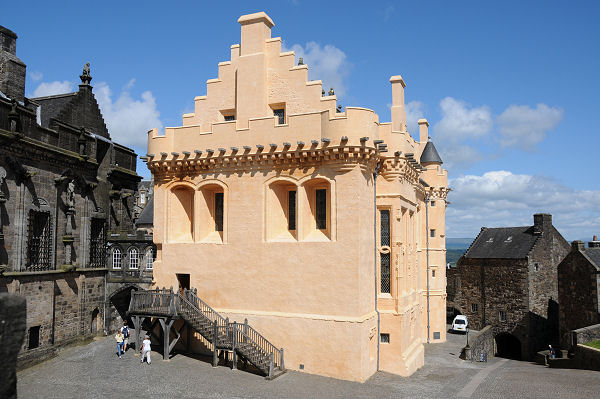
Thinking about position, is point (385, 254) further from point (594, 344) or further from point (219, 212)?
point (594, 344)

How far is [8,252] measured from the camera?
2286cm

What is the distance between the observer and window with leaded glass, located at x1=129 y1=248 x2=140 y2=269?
3075cm

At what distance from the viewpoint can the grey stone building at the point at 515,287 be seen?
42.7m

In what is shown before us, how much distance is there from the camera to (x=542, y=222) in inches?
1802

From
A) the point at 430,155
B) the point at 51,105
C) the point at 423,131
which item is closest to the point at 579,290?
the point at 430,155

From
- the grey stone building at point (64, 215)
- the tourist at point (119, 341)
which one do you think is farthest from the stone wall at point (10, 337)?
the grey stone building at point (64, 215)

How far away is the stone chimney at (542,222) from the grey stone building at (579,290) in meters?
8.16

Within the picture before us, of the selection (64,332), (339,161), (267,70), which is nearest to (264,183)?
(339,161)

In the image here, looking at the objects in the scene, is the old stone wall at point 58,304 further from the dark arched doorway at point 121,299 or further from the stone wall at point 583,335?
the stone wall at point 583,335

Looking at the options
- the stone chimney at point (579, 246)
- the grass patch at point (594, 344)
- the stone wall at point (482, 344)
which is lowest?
the stone wall at point (482, 344)

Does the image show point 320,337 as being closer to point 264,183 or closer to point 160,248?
point 264,183

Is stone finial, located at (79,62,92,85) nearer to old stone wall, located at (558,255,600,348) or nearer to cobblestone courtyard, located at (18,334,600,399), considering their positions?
cobblestone courtyard, located at (18,334,600,399)

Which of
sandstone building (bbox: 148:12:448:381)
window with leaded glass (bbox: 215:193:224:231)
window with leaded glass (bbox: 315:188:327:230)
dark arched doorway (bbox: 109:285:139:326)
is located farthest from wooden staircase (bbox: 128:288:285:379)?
dark arched doorway (bbox: 109:285:139:326)

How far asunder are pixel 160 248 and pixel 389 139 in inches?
461
